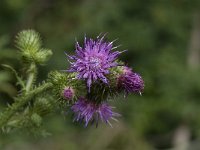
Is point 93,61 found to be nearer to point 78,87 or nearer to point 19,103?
point 78,87

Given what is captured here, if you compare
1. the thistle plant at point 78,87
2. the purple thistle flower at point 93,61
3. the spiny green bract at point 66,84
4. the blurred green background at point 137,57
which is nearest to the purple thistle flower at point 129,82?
the thistle plant at point 78,87

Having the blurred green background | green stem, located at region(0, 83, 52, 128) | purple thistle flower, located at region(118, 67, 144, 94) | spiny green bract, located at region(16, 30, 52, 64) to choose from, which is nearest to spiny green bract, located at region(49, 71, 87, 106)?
green stem, located at region(0, 83, 52, 128)

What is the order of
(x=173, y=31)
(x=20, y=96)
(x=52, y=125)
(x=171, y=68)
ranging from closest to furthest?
(x=20, y=96) < (x=52, y=125) < (x=171, y=68) < (x=173, y=31)

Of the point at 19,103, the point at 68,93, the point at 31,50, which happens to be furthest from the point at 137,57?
the point at 68,93

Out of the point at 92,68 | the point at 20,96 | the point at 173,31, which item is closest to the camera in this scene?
the point at 92,68

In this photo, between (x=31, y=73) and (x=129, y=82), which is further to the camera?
(x=31, y=73)

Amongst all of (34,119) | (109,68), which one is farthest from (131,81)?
(34,119)

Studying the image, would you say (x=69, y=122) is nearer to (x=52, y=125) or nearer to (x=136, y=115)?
(x=52, y=125)
